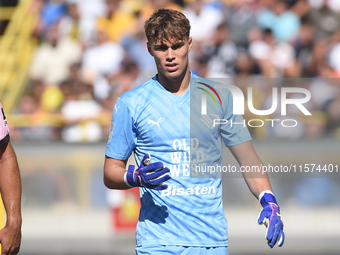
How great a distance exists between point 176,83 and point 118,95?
6875mm

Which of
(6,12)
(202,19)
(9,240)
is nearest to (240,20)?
(202,19)

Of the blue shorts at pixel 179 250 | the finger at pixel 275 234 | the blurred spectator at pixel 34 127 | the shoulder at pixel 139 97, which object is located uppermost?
the blurred spectator at pixel 34 127

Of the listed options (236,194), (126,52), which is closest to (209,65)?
(126,52)

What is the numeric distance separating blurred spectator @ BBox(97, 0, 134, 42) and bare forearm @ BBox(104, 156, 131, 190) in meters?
8.51

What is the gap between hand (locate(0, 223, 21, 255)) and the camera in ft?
10.2

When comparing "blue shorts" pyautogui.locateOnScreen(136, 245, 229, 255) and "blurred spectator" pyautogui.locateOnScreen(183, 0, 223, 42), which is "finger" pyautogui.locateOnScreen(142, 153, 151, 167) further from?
"blurred spectator" pyautogui.locateOnScreen(183, 0, 223, 42)

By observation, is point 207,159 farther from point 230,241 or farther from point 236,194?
point 236,194

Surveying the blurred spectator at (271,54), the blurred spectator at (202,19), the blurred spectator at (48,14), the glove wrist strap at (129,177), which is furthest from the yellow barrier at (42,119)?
the glove wrist strap at (129,177)

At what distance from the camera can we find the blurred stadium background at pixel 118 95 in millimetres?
6902

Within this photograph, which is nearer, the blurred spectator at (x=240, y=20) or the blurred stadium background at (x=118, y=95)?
the blurred stadium background at (x=118, y=95)

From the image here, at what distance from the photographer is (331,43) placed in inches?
413

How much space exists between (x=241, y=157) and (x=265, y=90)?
17.1ft

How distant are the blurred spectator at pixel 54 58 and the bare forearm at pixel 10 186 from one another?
8.20 meters

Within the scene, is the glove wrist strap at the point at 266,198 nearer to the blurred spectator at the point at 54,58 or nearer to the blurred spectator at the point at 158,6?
the blurred spectator at the point at 54,58
